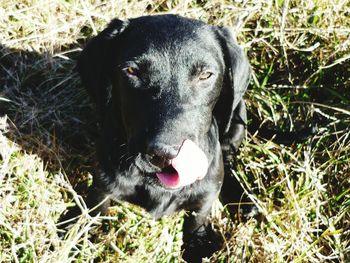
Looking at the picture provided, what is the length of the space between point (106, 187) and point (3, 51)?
5.34 feet

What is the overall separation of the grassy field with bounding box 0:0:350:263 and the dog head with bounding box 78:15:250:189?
804 mm

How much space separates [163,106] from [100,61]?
63cm

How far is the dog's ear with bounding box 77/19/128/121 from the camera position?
10.4 feet

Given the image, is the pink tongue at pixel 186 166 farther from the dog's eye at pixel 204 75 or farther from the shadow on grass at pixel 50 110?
the shadow on grass at pixel 50 110

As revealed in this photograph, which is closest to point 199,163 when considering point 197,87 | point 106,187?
point 197,87

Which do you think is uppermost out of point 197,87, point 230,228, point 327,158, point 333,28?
point 197,87

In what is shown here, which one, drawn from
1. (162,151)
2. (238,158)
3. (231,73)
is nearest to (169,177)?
A: (162,151)

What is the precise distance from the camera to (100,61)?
10.4 ft

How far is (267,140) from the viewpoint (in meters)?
4.11

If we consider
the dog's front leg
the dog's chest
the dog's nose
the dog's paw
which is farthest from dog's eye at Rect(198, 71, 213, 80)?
the dog's paw

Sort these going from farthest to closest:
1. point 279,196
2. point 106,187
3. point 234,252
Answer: point 279,196, point 234,252, point 106,187

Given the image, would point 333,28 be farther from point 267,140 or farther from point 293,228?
point 293,228

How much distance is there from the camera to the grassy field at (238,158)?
360 centimetres

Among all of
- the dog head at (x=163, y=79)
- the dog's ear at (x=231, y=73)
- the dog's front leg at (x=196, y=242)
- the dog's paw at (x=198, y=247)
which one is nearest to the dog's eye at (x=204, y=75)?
the dog head at (x=163, y=79)
